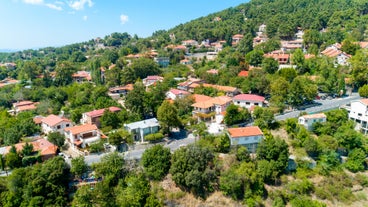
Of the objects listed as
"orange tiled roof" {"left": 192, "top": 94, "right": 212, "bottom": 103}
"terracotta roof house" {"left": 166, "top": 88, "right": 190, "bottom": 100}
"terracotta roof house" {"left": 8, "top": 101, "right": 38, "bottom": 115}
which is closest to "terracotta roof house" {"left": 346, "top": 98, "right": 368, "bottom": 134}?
"orange tiled roof" {"left": 192, "top": 94, "right": 212, "bottom": 103}

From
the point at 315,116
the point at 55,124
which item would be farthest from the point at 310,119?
the point at 55,124

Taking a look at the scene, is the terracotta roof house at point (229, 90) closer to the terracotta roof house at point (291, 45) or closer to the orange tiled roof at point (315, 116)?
the orange tiled roof at point (315, 116)

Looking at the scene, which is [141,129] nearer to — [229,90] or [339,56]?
[229,90]

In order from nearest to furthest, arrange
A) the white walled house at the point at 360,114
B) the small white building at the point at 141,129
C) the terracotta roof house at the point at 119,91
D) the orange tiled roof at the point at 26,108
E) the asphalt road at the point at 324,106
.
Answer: the small white building at the point at 141,129 < the white walled house at the point at 360,114 < the asphalt road at the point at 324,106 < the orange tiled roof at the point at 26,108 < the terracotta roof house at the point at 119,91

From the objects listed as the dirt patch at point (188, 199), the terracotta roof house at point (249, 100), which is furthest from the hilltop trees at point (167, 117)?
the terracotta roof house at point (249, 100)

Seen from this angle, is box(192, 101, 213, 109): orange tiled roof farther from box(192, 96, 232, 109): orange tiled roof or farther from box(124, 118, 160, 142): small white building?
box(124, 118, 160, 142): small white building

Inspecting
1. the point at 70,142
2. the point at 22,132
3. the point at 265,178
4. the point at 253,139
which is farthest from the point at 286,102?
the point at 22,132
